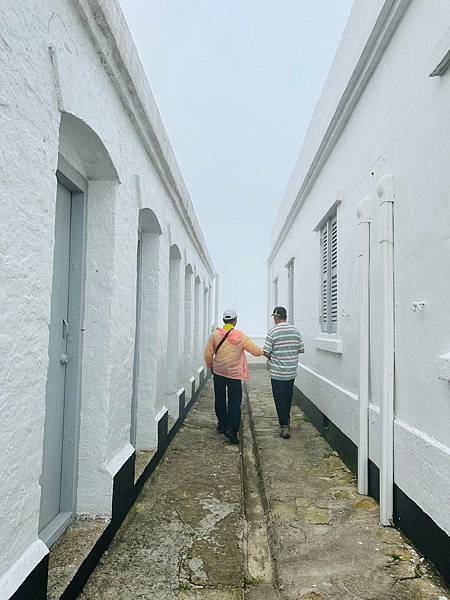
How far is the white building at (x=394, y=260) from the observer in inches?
122

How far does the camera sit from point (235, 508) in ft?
13.8

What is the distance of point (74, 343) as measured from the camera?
11.4 ft

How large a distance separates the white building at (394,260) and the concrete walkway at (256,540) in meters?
0.25

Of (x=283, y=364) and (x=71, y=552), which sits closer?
Result: (x=71, y=552)

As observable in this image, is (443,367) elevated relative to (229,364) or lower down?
elevated

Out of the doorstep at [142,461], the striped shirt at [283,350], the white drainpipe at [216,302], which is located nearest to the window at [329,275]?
the striped shirt at [283,350]

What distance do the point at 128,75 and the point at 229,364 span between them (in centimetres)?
393

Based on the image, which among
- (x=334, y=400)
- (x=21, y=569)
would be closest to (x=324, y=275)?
(x=334, y=400)

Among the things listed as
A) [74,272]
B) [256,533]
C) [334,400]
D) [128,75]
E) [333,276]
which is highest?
[128,75]

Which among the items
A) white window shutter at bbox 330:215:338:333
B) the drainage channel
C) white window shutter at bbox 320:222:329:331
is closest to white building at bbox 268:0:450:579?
white window shutter at bbox 330:215:338:333

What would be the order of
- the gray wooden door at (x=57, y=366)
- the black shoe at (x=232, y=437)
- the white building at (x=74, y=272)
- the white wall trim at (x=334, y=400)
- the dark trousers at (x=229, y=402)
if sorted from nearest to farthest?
the white building at (x=74, y=272), the gray wooden door at (x=57, y=366), the white wall trim at (x=334, y=400), the black shoe at (x=232, y=437), the dark trousers at (x=229, y=402)

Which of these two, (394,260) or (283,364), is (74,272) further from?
(283,364)

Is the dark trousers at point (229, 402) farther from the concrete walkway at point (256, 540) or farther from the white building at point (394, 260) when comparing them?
the white building at point (394, 260)

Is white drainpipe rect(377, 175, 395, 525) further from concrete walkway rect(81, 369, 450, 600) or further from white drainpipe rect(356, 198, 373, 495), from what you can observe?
white drainpipe rect(356, 198, 373, 495)
